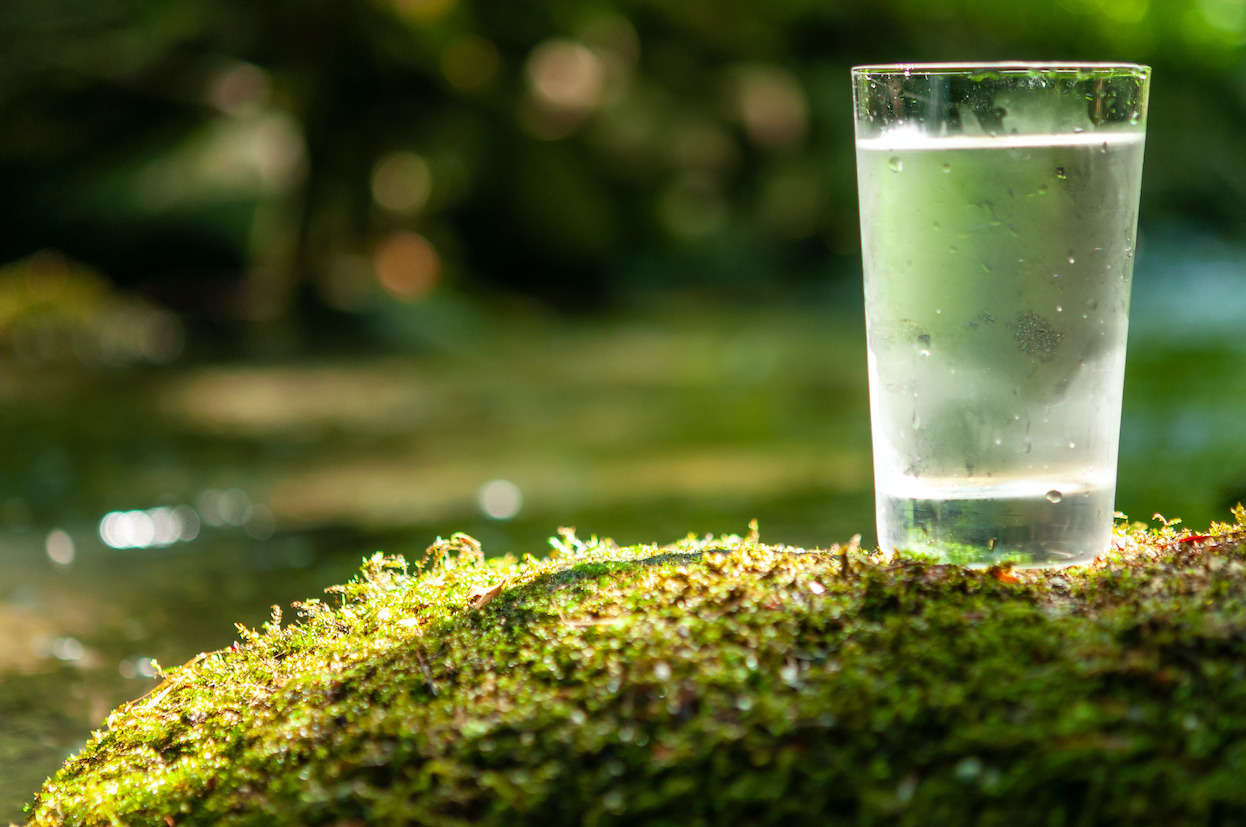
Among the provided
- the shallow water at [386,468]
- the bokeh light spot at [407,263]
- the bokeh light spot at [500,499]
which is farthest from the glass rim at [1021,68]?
the bokeh light spot at [407,263]

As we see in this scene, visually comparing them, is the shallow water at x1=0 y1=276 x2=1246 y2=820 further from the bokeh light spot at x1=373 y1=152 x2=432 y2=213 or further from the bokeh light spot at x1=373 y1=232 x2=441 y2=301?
the bokeh light spot at x1=373 y1=152 x2=432 y2=213

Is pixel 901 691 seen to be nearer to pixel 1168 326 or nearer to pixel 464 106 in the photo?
pixel 1168 326

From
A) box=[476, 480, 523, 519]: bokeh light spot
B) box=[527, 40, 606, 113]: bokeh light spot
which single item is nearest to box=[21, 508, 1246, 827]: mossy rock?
box=[476, 480, 523, 519]: bokeh light spot

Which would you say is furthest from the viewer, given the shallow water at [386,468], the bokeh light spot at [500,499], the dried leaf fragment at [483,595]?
the bokeh light spot at [500,499]

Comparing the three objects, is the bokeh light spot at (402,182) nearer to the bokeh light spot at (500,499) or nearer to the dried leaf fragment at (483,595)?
the bokeh light spot at (500,499)

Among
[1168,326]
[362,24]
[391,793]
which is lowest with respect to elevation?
[1168,326]

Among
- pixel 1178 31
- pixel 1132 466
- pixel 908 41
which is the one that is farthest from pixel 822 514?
pixel 1178 31
